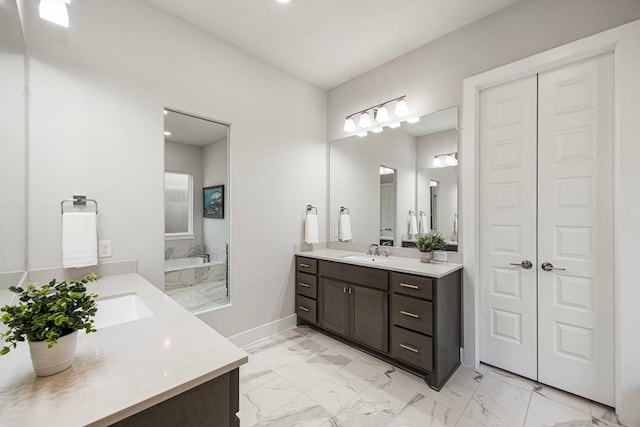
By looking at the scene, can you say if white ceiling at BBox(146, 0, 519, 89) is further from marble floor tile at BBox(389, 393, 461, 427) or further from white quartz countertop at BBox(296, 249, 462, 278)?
marble floor tile at BBox(389, 393, 461, 427)

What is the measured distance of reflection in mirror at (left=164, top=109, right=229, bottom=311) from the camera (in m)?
2.27

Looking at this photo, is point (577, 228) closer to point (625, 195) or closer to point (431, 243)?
point (625, 195)

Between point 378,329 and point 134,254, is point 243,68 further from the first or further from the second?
point 378,329

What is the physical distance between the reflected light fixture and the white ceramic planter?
2.01m

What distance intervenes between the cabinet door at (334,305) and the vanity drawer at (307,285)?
0.09 meters

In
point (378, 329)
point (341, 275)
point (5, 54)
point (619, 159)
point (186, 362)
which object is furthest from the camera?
point (341, 275)

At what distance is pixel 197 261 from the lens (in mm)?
2443

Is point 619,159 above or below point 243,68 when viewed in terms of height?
below

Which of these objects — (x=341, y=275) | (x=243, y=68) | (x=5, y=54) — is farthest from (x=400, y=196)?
(x=5, y=54)

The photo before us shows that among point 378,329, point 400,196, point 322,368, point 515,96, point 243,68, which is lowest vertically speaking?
point 322,368

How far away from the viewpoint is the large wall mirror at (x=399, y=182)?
8.29ft

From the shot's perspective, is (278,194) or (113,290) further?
(278,194)

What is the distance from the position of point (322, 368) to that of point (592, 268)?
2113 mm

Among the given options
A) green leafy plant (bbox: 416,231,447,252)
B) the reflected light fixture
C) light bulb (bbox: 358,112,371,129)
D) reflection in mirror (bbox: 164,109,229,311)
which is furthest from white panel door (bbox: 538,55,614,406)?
the reflected light fixture
